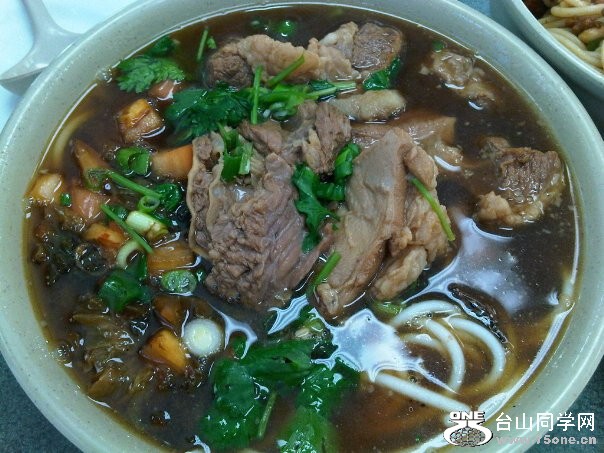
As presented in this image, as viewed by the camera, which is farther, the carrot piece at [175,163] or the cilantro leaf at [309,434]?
the carrot piece at [175,163]

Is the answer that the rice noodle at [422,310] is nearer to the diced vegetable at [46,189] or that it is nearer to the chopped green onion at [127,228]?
the chopped green onion at [127,228]

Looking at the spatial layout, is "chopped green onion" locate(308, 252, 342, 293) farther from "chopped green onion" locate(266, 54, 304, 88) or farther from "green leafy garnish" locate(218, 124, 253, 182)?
"chopped green onion" locate(266, 54, 304, 88)

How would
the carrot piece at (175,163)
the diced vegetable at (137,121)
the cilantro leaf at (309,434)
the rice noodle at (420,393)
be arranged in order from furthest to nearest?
the diced vegetable at (137,121), the carrot piece at (175,163), the rice noodle at (420,393), the cilantro leaf at (309,434)

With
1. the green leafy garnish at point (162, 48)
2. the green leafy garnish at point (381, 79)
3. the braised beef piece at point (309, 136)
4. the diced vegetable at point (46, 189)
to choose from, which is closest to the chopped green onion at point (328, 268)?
the braised beef piece at point (309, 136)

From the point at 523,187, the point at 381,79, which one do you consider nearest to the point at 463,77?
the point at 381,79

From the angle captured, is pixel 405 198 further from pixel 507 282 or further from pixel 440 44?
pixel 440 44

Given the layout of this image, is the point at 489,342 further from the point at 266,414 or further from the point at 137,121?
the point at 137,121

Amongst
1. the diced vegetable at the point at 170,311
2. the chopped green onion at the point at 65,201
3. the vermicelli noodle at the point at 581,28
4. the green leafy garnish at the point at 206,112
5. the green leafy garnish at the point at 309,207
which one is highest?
the vermicelli noodle at the point at 581,28
